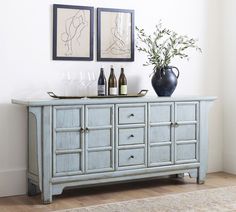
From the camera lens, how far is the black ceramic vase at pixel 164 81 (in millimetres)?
4605

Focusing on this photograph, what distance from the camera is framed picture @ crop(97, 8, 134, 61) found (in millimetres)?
4641

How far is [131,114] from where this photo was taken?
14.2ft

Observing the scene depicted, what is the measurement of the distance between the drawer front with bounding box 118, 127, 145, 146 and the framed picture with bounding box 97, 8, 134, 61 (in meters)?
0.77

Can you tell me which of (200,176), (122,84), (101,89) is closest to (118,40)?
(122,84)

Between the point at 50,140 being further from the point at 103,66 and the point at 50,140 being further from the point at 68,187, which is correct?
the point at 103,66

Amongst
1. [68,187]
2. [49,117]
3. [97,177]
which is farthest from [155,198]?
[49,117]

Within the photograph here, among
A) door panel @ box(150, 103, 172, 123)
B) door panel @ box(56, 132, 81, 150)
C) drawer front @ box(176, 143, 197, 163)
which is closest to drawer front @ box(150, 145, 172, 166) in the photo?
drawer front @ box(176, 143, 197, 163)

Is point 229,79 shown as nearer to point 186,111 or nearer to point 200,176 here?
point 186,111

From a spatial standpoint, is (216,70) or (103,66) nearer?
(103,66)

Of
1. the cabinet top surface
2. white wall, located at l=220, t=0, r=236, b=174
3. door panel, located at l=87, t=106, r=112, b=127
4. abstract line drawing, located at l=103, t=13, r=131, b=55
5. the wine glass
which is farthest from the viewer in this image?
white wall, located at l=220, t=0, r=236, b=174

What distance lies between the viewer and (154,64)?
15.6ft

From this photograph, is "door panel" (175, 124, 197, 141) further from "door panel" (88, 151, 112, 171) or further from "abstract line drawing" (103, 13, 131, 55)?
"abstract line drawing" (103, 13, 131, 55)

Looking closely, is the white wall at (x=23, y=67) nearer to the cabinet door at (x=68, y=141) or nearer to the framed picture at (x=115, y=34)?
the framed picture at (x=115, y=34)

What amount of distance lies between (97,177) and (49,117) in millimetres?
681
